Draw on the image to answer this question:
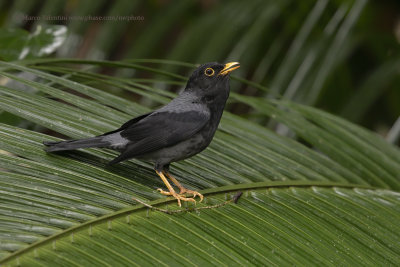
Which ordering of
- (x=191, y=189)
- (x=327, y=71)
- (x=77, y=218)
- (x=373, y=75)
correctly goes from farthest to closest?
(x=373, y=75)
(x=327, y=71)
(x=191, y=189)
(x=77, y=218)

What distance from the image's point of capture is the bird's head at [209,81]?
100 inches

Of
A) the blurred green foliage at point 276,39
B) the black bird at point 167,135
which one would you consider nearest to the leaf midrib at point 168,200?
the black bird at point 167,135

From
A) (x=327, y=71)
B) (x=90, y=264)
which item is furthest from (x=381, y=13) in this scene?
(x=90, y=264)

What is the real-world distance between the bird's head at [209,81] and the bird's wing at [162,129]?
191mm

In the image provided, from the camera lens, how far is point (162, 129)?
91.7 inches

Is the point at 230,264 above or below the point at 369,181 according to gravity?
below

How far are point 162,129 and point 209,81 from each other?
37 cm

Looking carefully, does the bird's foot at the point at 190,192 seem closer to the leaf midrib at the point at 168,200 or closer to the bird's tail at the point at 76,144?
the leaf midrib at the point at 168,200

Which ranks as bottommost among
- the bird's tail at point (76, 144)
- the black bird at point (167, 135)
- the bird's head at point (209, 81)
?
the bird's tail at point (76, 144)

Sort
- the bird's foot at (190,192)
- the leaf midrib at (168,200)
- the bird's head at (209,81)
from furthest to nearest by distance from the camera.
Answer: the bird's head at (209,81) → the bird's foot at (190,192) → the leaf midrib at (168,200)

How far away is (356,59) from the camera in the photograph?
15.3ft

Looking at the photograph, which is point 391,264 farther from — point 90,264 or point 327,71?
point 327,71

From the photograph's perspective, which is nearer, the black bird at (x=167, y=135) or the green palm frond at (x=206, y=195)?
the green palm frond at (x=206, y=195)

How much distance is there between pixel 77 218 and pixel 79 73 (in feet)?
3.64
